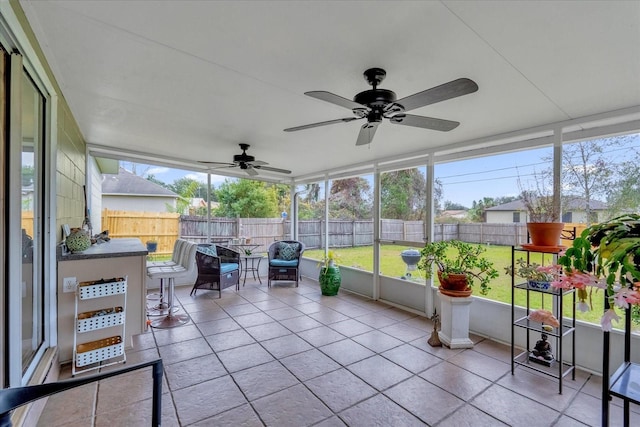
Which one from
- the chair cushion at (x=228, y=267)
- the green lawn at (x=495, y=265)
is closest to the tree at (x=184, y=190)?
the chair cushion at (x=228, y=267)

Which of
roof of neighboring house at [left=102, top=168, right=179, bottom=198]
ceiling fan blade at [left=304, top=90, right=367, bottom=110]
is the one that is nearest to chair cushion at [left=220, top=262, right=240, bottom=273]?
roof of neighboring house at [left=102, top=168, right=179, bottom=198]

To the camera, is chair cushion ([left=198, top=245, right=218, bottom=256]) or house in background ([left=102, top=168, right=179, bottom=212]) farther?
house in background ([left=102, top=168, right=179, bottom=212])

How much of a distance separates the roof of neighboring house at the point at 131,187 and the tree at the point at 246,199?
0.97 m

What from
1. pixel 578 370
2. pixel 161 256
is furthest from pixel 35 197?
pixel 578 370

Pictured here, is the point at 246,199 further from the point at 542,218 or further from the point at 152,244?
the point at 542,218

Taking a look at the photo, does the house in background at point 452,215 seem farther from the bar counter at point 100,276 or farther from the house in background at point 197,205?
the house in background at point 197,205

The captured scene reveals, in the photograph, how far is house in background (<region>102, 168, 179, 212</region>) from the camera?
5.93m

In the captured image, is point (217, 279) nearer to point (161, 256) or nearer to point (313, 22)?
point (161, 256)

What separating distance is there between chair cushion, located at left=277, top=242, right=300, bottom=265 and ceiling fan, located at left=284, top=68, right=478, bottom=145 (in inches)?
150

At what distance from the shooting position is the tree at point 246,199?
6.05 meters

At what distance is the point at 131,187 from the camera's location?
21.2ft

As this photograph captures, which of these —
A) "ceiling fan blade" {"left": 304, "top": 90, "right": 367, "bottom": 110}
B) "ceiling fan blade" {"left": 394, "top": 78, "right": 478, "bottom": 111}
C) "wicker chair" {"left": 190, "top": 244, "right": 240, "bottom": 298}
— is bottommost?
"wicker chair" {"left": 190, "top": 244, "right": 240, "bottom": 298}

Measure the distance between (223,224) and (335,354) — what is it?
13.1ft

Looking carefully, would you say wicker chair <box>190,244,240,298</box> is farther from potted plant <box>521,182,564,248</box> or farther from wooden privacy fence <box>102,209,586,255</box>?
potted plant <box>521,182,564,248</box>
